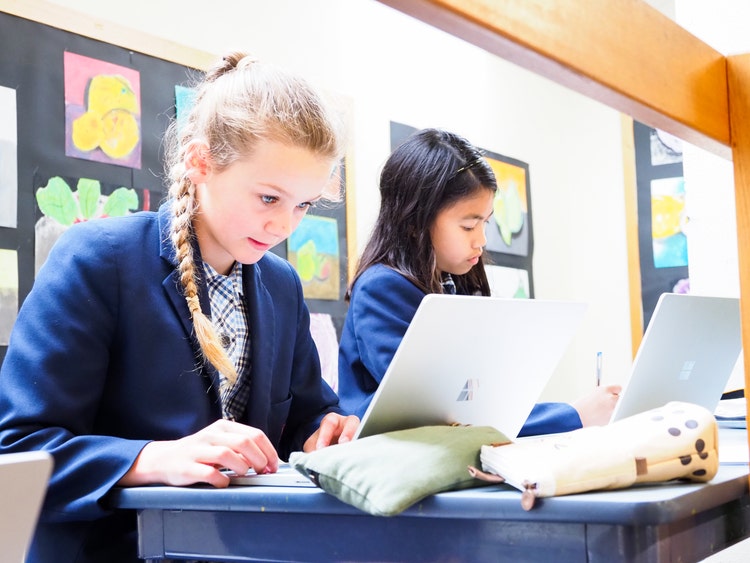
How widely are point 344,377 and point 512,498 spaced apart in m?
0.87

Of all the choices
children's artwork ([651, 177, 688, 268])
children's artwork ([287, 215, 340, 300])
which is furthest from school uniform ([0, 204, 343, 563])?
children's artwork ([651, 177, 688, 268])

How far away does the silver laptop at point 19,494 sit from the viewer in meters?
0.49

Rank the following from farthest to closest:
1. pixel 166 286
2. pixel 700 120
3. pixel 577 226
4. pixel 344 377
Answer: pixel 577 226 → pixel 344 377 → pixel 166 286 → pixel 700 120

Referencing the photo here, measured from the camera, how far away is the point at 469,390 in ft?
3.32

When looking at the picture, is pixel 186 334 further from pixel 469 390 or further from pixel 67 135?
pixel 67 135

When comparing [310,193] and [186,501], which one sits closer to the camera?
[186,501]

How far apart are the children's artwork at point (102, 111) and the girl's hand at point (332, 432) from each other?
957 millimetres

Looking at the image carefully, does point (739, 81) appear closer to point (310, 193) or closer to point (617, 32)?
point (617, 32)

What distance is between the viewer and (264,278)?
133 cm

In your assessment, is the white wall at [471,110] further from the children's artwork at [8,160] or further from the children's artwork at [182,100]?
the children's artwork at [8,160]

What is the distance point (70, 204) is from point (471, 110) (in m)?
1.77

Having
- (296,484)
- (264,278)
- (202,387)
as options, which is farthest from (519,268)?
(296,484)

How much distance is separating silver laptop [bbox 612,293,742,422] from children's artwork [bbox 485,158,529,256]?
1.81 metres

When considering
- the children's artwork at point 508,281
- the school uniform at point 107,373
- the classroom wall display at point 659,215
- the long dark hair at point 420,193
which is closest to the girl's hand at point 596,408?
the long dark hair at point 420,193
